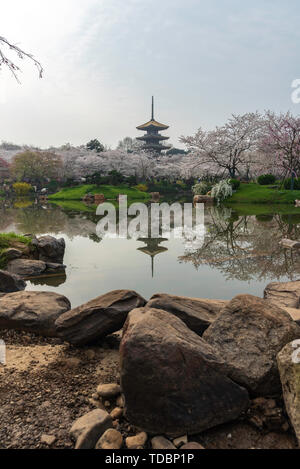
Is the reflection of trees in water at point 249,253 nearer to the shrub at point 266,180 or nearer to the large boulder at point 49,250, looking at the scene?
the large boulder at point 49,250

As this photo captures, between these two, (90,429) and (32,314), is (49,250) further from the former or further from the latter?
(90,429)

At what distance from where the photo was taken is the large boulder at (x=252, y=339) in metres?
2.76

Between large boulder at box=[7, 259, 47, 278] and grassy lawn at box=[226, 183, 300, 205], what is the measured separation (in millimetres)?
23901

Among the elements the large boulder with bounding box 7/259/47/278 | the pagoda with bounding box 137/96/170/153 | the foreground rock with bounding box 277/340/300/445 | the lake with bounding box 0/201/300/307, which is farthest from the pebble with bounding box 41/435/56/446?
the pagoda with bounding box 137/96/170/153

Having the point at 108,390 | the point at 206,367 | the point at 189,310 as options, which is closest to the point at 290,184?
the point at 189,310

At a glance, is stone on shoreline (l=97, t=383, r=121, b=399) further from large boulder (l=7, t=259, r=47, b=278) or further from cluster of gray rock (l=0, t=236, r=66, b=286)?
large boulder (l=7, t=259, r=47, b=278)

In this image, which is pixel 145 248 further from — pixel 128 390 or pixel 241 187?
pixel 241 187

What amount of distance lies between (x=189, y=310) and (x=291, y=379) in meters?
1.41

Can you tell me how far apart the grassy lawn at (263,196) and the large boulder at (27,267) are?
23901mm

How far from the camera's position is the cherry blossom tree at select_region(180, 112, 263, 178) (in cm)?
3281

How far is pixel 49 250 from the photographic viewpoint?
8.40m

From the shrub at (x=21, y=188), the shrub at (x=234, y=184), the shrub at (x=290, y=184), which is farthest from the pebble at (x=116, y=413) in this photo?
the shrub at (x=21, y=188)

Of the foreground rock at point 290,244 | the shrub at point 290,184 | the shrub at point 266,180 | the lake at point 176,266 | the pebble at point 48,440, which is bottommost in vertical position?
the pebble at point 48,440

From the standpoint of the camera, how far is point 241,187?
32375 mm
